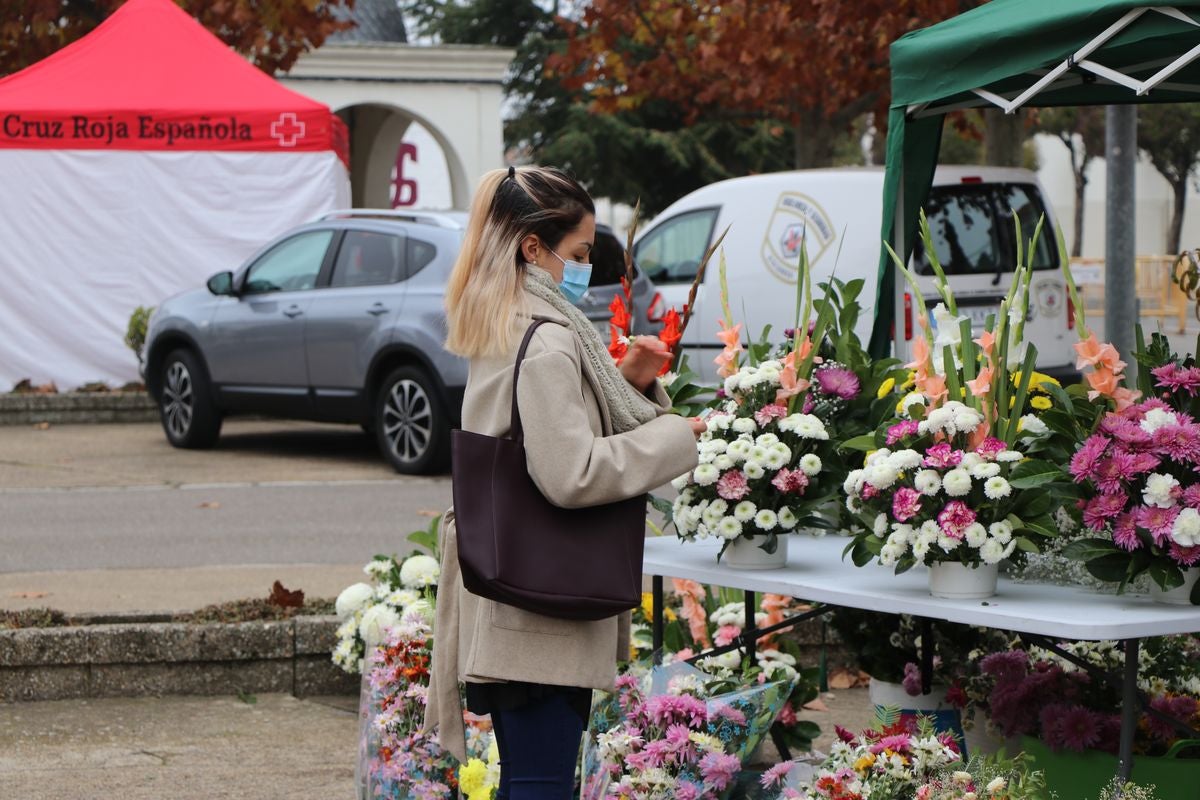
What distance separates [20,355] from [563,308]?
13715 millimetres

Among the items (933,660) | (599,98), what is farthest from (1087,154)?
(933,660)

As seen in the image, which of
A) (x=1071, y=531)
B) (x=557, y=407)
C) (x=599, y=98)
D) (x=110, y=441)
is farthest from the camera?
(x=599, y=98)

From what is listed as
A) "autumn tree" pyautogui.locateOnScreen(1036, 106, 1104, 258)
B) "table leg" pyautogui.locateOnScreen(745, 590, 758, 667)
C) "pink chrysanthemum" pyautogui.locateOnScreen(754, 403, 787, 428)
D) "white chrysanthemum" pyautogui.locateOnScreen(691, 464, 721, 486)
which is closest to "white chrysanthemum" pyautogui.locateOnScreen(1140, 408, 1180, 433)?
A: "pink chrysanthemum" pyautogui.locateOnScreen(754, 403, 787, 428)

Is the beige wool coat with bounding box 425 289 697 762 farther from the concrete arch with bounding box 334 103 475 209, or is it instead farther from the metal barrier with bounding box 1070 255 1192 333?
the concrete arch with bounding box 334 103 475 209

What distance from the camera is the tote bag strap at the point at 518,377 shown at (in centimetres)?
314

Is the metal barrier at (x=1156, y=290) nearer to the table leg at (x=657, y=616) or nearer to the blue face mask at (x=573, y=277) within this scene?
the table leg at (x=657, y=616)

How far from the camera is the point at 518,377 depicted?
3133 millimetres

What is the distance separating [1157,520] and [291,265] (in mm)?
9675

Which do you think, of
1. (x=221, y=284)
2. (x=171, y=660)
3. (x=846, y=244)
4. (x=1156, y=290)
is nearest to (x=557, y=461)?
(x=171, y=660)

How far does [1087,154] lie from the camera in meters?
49.8

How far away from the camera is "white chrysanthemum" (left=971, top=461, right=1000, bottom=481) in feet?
12.0

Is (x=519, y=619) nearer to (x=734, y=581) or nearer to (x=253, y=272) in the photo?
(x=734, y=581)

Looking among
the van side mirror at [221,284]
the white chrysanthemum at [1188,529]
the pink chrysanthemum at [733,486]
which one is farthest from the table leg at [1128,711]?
the van side mirror at [221,284]

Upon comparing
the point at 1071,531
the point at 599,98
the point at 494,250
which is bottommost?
the point at 1071,531
